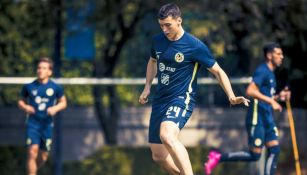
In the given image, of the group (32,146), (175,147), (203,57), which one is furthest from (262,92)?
(32,146)

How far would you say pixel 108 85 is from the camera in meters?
15.8

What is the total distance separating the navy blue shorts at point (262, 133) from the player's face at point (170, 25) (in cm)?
355

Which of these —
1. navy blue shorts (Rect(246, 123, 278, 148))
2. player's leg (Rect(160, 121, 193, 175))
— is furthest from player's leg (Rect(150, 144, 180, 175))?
navy blue shorts (Rect(246, 123, 278, 148))

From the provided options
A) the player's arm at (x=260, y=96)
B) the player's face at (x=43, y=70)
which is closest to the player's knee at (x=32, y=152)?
the player's face at (x=43, y=70)

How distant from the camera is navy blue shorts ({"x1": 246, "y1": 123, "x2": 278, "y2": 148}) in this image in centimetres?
1276

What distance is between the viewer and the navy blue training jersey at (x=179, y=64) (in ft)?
31.8

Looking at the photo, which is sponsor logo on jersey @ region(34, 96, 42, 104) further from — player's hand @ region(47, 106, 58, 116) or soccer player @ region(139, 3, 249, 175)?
soccer player @ region(139, 3, 249, 175)

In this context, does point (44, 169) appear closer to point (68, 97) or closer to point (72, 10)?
point (68, 97)

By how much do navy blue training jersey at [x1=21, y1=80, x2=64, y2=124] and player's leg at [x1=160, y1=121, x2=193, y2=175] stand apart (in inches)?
178

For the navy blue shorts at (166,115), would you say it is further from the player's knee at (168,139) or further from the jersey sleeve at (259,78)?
the jersey sleeve at (259,78)

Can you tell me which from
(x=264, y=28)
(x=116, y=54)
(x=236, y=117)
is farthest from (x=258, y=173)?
(x=116, y=54)

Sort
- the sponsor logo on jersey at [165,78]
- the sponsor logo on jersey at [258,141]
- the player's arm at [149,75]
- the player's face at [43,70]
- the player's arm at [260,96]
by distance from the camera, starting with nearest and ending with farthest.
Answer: the sponsor logo on jersey at [165,78] < the player's arm at [149,75] < the player's arm at [260,96] < the sponsor logo on jersey at [258,141] < the player's face at [43,70]

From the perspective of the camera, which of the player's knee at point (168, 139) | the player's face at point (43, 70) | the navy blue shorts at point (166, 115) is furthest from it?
the player's face at point (43, 70)

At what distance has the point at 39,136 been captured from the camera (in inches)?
539
